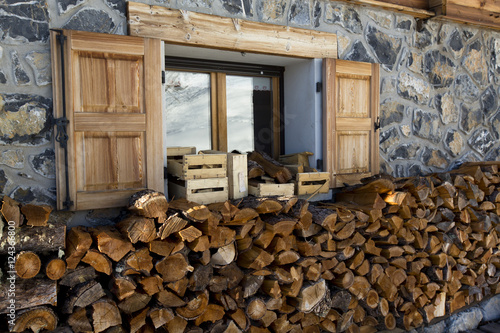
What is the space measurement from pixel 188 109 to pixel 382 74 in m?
2.19

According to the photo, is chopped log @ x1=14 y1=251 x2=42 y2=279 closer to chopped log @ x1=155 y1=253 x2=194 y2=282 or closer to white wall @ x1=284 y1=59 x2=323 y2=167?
chopped log @ x1=155 y1=253 x2=194 y2=282

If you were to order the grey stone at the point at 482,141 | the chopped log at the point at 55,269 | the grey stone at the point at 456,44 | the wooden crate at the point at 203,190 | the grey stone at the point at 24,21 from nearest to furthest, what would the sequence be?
the chopped log at the point at 55,269 → the grey stone at the point at 24,21 → the wooden crate at the point at 203,190 → the grey stone at the point at 456,44 → the grey stone at the point at 482,141

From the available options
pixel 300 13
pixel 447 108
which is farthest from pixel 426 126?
pixel 300 13

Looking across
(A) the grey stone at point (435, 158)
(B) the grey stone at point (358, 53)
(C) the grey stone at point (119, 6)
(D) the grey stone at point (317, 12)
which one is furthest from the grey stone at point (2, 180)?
(A) the grey stone at point (435, 158)

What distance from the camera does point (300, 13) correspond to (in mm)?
4219

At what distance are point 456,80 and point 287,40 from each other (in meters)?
2.51

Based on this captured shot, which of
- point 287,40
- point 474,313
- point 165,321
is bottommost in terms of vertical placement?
point 474,313

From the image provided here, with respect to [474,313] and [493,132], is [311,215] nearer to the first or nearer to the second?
[474,313]

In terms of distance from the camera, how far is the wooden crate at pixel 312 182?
13.1ft

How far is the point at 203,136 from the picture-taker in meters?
4.43

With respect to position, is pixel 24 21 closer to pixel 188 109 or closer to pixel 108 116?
pixel 108 116

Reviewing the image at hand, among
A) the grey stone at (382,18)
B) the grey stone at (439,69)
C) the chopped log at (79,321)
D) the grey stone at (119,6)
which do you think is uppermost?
the grey stone at (382,18)

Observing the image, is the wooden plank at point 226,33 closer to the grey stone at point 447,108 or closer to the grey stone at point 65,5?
the grey stone at point 65,5

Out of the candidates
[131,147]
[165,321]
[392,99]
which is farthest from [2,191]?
[392,99]
